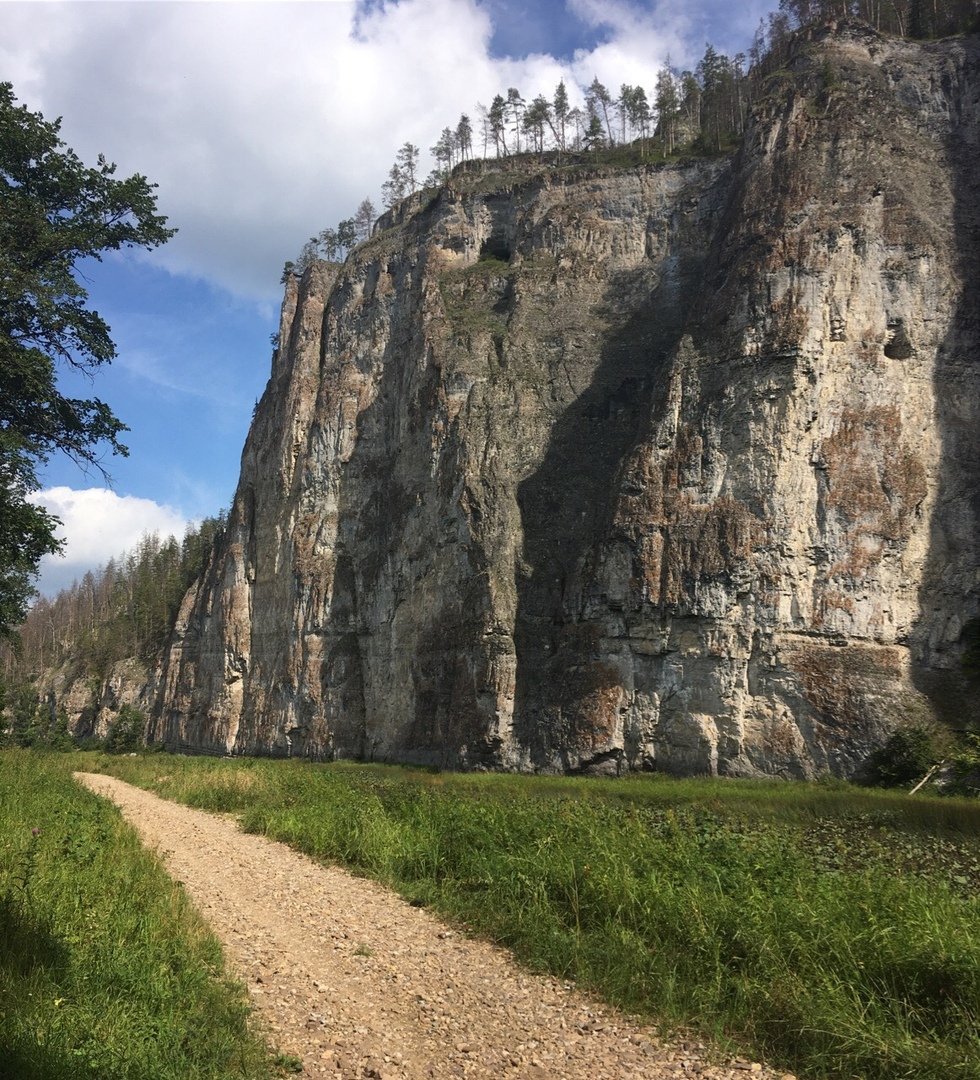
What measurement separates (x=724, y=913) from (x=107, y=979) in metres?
5.94

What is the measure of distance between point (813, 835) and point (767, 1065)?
31.1 ft

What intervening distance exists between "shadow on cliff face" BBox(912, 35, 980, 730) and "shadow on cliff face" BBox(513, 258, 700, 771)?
13263 millimetres

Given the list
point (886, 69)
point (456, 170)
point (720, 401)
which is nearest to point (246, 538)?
point (456, 170)

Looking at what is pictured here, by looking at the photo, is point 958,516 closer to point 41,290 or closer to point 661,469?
point 661,469

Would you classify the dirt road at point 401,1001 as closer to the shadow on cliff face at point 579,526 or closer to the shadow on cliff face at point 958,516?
the shadow on cliff face at point 579,526

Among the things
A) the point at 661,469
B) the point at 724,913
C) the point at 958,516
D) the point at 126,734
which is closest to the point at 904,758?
the point at 958,516

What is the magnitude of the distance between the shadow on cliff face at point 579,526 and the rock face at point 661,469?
0.17 meters

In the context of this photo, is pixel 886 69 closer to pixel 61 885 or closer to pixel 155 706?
pixel 61 885

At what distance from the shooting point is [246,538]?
217 feet

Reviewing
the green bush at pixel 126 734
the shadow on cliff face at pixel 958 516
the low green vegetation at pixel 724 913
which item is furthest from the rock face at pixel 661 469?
the low green vegetation at pixel 724 913

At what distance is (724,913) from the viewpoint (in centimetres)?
836

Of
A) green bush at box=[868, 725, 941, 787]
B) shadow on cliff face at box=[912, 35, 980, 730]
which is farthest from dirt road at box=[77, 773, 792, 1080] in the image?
shadow on cliff face at box=[912, 35, 980, 730]

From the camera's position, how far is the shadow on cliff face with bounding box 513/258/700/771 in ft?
123

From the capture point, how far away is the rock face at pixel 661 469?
35.3m
